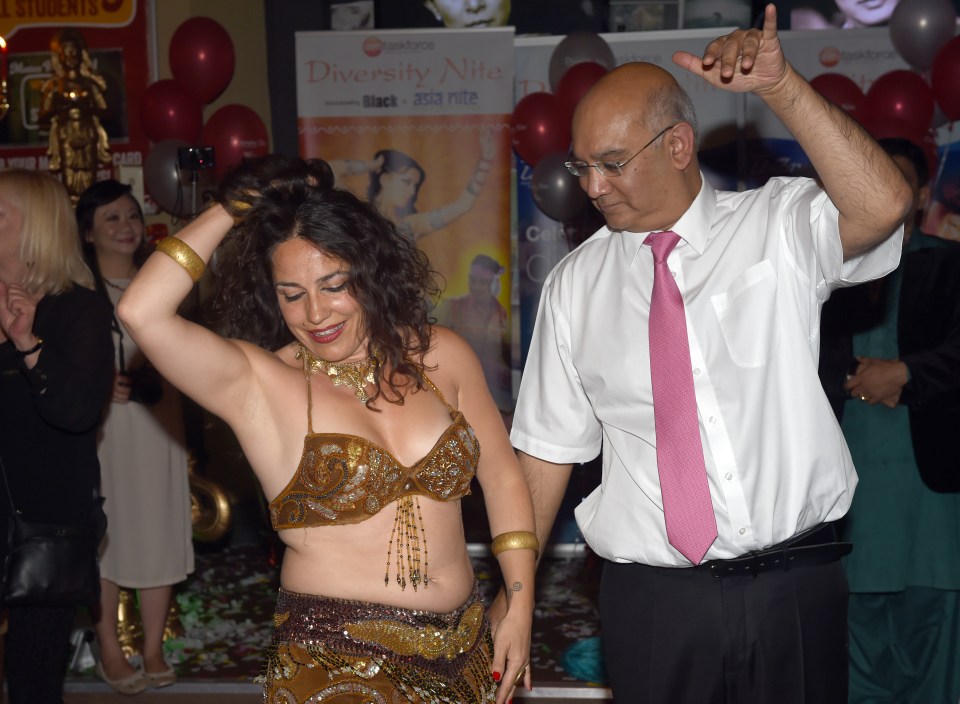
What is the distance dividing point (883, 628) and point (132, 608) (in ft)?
10.4

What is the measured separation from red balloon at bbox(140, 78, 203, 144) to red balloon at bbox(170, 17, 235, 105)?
68mm

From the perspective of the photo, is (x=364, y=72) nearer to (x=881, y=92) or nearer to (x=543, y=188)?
(x=543, y=188)

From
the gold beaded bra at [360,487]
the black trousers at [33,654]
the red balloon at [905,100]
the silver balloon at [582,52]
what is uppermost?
the silver balloon at [582,52]

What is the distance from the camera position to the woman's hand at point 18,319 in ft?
10.5

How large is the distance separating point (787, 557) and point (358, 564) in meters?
0.92

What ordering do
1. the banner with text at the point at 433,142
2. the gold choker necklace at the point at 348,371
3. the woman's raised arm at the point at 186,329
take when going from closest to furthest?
the woman's raised arm at the point at 186,329 → the gold choker necklace at the point at 348,371 → the banner with text at the point at 433,142

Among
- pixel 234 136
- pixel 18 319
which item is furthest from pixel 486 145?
pixel 18 319

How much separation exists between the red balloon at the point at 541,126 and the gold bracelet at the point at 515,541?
3200 millimetres

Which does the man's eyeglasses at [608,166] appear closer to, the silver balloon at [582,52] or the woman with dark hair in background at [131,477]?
the woman with dark hair in background at [131,477]

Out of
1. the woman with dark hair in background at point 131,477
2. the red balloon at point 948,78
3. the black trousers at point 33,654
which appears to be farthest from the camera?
the red balloon at point 948,78

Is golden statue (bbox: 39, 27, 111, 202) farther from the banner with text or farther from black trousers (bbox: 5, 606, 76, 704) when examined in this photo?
black trousers (bbox: 5, 606, 76, 704)

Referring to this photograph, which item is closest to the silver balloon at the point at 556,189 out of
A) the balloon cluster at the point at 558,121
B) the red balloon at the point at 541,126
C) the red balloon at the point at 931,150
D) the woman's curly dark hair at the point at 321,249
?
the balloon cluster at the point at 558,121

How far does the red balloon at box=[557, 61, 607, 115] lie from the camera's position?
5168 mm

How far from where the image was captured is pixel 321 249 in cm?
233
